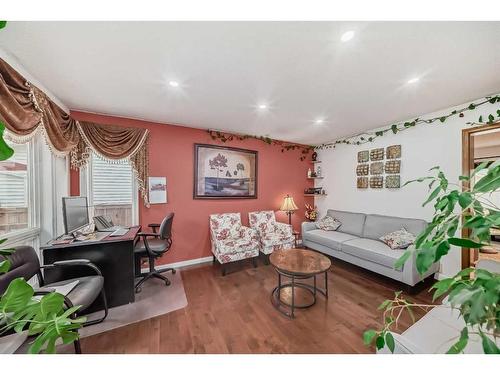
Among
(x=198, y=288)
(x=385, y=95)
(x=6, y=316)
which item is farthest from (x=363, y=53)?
(x=198, y=288)

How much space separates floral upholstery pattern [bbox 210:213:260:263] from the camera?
293 centimetres

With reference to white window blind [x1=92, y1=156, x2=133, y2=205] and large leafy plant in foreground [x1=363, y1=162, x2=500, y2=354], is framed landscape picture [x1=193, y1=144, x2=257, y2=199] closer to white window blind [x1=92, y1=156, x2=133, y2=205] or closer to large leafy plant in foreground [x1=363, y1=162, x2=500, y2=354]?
white window blind [x1=92, y1=156, x2=133, y2=205]

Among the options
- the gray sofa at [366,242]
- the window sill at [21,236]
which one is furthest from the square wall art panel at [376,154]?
the window sill at [21,236]

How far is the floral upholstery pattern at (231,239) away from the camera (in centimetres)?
293

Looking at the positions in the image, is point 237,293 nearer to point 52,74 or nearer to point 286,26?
point 286,26

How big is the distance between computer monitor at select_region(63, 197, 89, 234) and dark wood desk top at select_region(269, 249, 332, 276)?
2128 mm

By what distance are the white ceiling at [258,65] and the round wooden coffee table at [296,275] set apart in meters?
1.95

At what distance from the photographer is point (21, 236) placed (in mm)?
1951

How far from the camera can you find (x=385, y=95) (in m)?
2.21

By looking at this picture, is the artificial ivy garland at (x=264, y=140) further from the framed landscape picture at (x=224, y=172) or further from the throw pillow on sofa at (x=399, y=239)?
the throw pillow on sofa at (x=399, y=239)

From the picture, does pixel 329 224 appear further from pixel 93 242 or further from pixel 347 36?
pixel 93 242

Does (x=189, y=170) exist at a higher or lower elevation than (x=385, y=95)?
lower
